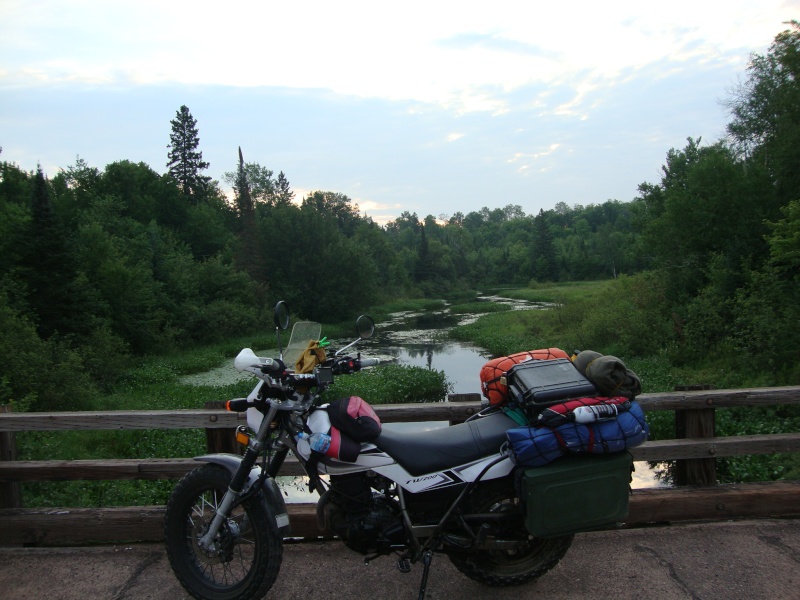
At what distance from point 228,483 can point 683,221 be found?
941 inches

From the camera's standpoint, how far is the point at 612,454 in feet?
9.11

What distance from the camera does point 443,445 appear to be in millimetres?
2852

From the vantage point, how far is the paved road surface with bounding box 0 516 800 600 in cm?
299

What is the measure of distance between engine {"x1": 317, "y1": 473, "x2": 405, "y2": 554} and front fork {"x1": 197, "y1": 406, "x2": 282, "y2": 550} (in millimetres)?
247

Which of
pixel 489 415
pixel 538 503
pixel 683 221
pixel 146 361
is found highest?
pixel 683 221

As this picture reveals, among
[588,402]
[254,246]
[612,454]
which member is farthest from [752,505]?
[254,246]

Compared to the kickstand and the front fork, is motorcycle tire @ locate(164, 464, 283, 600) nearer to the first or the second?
the front fork

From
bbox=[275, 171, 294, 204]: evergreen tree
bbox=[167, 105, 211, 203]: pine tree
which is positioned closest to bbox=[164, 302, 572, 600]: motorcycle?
bbox=[167, 105, 211, 203]: pine tree

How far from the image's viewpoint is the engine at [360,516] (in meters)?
2.81

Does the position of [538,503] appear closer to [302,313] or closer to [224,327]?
[224,327]

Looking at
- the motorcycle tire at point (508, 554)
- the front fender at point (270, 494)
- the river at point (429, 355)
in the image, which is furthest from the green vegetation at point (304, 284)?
the front fender at point (270, 494)

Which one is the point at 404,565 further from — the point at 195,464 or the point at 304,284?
the point at 304,284

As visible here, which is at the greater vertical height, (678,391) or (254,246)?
→ (254,246)

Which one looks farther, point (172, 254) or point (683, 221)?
point (172, 254)
